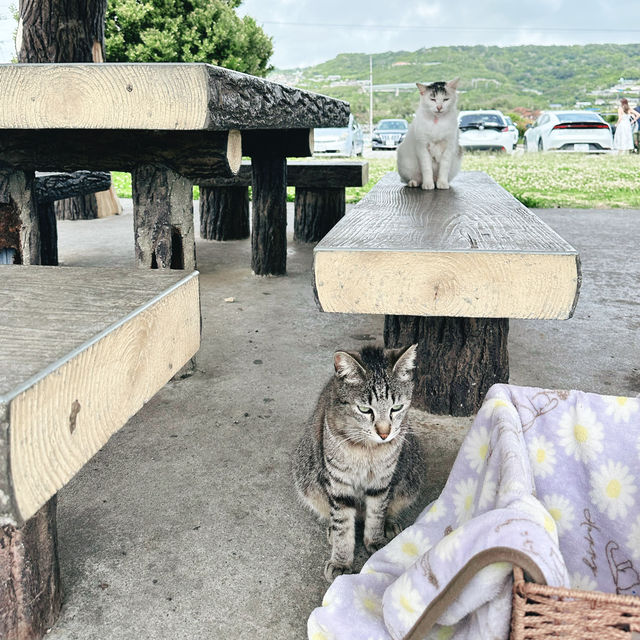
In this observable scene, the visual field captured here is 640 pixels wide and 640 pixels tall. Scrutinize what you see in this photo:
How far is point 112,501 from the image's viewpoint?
1954 millimetres

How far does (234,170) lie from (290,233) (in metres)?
3.68

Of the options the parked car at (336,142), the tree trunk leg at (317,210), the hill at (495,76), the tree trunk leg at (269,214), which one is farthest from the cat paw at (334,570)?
the hill at (495,76)

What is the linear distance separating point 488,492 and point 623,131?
51.8ft

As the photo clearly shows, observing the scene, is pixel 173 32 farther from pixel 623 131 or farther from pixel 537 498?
pixel 537 498

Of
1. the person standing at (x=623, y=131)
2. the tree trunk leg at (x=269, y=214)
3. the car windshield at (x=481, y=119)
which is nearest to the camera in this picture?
the tree trunk leg at (x=269, y=214)

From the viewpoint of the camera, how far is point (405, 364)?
5.90 ft

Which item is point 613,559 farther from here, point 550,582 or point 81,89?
point 81,89

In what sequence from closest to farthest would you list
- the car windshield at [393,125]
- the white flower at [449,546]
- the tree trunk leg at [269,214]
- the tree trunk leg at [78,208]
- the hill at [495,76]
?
the white flower at [449,546] → the tree trunk leg at [269,214] → the tree trunk leg at [78,208] → the car windshield at [393,125] → the hill at [495,76]

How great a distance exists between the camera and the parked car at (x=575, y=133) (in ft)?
50.4

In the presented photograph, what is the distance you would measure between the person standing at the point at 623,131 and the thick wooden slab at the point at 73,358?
15.3m

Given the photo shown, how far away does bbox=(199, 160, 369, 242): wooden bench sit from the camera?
16.8 feet

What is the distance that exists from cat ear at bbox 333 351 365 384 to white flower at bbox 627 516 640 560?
70 centimetres

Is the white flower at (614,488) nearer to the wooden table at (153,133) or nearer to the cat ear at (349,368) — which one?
the cat ear at (349,368)

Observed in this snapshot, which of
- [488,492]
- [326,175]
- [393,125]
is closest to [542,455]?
[488,492]
